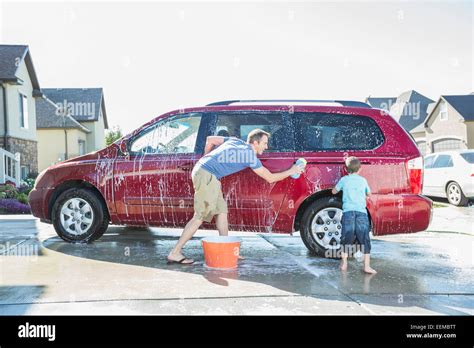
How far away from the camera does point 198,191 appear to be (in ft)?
18.1

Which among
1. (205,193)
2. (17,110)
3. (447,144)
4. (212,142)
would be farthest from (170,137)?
(447,144)

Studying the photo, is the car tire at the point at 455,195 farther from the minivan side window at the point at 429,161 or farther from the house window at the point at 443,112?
the house window at the point at 443,112

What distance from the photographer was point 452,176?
13.6 metres

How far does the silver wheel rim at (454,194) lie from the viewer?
13.4m

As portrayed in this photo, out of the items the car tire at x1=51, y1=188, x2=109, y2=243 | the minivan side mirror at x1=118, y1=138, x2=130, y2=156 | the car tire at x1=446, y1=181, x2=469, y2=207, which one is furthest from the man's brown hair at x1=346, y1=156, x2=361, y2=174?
the car tire at x1=446, y1=181, x2=469, y2=207

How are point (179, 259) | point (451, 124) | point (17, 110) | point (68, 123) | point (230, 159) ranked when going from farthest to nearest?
point (451, 124)
point (68, 123)
point (17, 110)
point (179, 259)
point (230, 159)

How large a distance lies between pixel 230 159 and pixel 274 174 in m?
0.52

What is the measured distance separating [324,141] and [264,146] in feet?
2.99

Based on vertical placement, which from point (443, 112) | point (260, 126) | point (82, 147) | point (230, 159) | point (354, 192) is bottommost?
point (354, 192)

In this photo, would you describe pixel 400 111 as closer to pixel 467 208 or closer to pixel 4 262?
pixel 467 208

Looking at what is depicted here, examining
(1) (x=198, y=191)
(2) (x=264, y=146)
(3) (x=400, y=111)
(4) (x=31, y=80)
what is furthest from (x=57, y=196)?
(3) (x=400, y=111)

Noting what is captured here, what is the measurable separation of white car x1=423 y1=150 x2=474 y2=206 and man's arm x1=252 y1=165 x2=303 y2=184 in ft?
30.1

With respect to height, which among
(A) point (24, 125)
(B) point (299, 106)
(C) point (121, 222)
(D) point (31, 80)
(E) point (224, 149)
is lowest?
(C) point (121, 222)

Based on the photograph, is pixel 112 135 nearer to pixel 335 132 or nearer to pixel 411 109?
pixel 411 109
